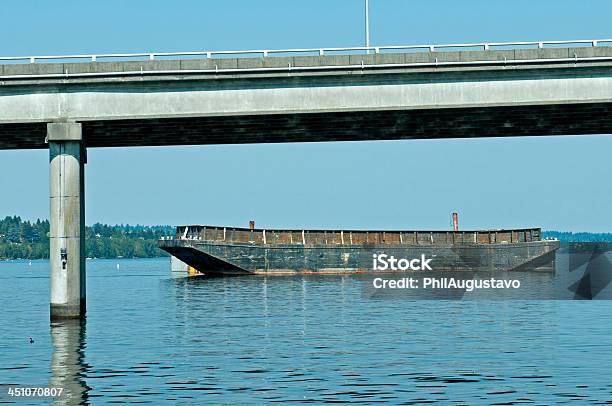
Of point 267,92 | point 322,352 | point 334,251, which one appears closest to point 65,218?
point 267,92

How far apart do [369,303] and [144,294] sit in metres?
24.9

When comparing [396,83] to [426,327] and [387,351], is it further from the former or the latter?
[387,351]

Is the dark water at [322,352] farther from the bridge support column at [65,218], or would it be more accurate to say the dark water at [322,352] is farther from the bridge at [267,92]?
the bridge at [267,92]

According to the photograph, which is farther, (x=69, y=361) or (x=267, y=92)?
(x=267, y=92)

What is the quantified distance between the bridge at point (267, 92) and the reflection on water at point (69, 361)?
3565 mm

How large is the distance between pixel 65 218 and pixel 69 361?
15.4 meters

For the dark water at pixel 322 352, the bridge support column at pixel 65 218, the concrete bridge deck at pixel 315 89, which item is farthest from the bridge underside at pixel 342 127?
the dark water at pixel 322 352

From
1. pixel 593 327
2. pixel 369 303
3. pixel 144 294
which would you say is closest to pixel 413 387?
pixel 593 327

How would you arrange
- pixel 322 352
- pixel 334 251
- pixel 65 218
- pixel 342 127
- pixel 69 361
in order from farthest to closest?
pixel 334 251 → pixel 342 127 → pixel 65 218 → pixel 322 352 → pixel 69 361

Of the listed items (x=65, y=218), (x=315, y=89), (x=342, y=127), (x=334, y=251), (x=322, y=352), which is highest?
(x=315, y=89)

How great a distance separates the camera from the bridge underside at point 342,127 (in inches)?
1879

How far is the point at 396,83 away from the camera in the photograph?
153 ft

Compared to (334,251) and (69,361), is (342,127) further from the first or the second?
(334,251)

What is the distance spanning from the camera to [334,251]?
9812 cm
